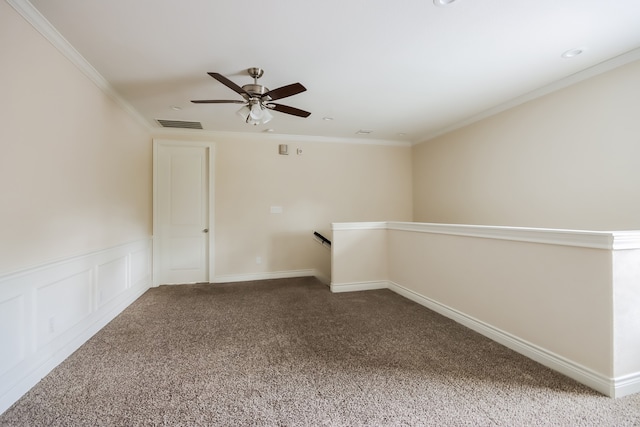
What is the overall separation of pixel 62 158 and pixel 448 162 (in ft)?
15.8

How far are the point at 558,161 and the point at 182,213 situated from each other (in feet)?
16.7

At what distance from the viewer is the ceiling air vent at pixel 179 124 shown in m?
4.08

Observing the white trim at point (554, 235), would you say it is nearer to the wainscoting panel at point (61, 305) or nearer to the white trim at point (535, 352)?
the white trim at point (535, 352)

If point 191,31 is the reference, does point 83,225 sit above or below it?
Result: below

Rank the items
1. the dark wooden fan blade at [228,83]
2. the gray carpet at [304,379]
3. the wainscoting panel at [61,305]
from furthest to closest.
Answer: the dark wooden fan blade at [228,83] < the wainscoting panel at [61,305] < the gray carpet at [304,379]

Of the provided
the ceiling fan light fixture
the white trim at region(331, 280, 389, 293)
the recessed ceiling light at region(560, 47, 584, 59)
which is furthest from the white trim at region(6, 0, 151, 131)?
the recessed ceiling light at region(560, 47, 584, 59)

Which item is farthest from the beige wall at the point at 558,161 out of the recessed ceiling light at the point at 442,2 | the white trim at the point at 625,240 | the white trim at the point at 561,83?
the recessed ceiling light at the point at 442,2

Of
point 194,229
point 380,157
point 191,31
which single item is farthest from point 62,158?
point 380,157

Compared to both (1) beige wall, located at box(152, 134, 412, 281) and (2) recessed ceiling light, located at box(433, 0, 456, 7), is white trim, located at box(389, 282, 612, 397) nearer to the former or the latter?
(1) beige wall, located at box(152, 134, 412, 281)

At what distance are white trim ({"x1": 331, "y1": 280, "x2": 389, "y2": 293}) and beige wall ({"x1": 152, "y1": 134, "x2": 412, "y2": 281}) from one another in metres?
1.04

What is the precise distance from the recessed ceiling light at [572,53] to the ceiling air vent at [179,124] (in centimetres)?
435

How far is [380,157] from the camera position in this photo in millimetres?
5418

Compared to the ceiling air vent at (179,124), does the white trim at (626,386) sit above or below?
below

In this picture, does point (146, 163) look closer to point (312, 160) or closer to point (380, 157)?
point (312, 160)
